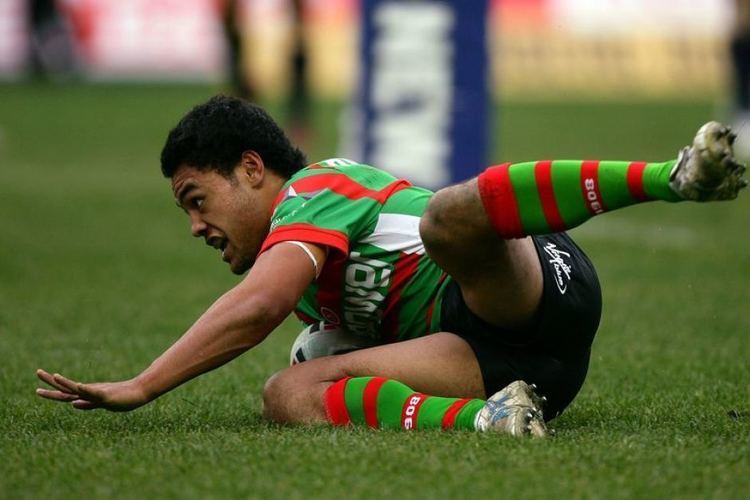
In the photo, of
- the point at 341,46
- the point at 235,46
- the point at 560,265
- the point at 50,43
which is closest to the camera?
the point at 560,265

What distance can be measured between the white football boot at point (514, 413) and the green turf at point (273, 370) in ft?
0.19

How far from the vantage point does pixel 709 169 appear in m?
2.63

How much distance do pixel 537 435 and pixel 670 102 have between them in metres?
15.3

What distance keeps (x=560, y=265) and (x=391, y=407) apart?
1.64ft

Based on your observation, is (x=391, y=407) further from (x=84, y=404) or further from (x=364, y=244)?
(x=84, y=404)

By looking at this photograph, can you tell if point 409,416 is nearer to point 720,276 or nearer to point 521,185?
point 521,185

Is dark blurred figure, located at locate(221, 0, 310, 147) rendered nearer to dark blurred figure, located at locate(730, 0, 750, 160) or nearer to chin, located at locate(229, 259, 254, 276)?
dark blurred figure, located at locate(730, 0, 750, 160)

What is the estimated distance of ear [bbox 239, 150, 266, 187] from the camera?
10.8 feet

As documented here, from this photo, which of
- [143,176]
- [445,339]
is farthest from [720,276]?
[143,176]

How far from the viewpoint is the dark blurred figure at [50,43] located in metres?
18.3

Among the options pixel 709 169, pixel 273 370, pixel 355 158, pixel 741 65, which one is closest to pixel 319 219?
pixel 709 169

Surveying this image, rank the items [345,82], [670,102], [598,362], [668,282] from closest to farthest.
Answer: [598,362] < [668,282] < [670,102] < [345,82]

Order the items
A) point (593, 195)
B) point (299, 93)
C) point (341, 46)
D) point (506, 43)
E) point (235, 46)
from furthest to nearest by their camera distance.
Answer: point (506, 43) < point (341, 46) < point (299, 93) < point (235, 46) < point (593, 195)

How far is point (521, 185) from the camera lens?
2.89 metres
